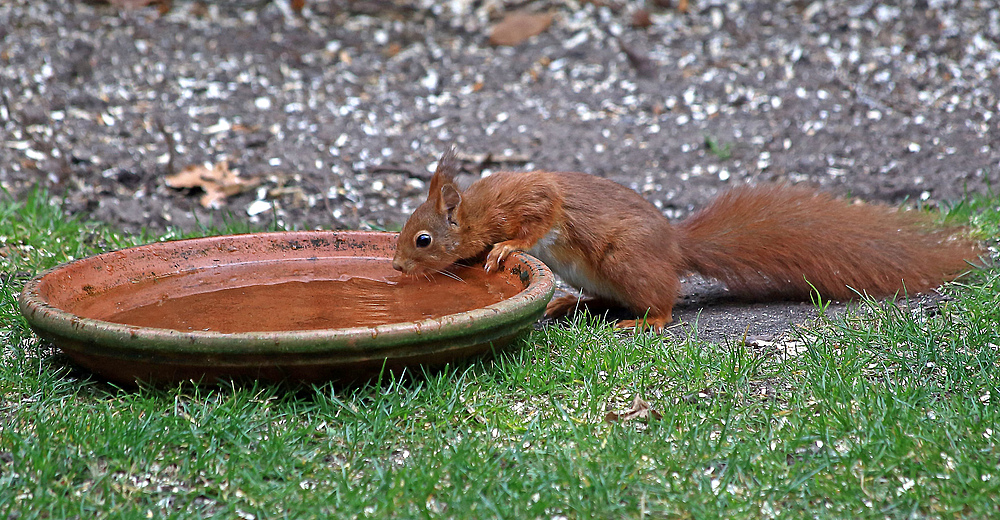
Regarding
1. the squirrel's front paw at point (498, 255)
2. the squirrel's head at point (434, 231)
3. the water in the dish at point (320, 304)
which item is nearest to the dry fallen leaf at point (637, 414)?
the water in the dish at point (320, 304)

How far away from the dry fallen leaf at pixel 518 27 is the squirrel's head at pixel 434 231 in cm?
421

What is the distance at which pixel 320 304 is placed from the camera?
3.22 meters

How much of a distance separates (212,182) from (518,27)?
322cm

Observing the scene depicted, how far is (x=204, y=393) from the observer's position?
278 cm

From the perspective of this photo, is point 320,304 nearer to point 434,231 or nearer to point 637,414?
point 434,231

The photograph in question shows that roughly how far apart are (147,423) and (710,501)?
Result: 152cm

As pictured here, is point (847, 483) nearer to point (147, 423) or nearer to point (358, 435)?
point (358, 435)

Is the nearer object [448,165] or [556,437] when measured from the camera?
[556,437]

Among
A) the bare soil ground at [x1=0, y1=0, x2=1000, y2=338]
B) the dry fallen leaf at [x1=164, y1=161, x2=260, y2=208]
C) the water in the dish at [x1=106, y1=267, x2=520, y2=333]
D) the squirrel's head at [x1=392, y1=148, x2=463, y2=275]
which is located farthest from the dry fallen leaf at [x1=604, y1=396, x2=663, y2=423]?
the dry fallen leaf at [x1=164, y1=161, x2=260, y2=208]

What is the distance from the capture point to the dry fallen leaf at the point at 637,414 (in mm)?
2719

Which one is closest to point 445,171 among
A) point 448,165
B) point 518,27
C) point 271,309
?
point 448,165

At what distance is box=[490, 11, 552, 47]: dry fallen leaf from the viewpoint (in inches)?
297

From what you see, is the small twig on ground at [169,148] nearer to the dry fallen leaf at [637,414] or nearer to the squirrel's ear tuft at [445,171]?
the squirrel's ear tuft at [445,171]

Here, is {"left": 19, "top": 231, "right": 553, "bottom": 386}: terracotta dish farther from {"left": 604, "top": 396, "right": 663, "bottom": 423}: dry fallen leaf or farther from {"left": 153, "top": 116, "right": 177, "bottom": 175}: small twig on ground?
{"left": 153, "top": 116, "right": 177, "bottom": 175}: small twig on ground
